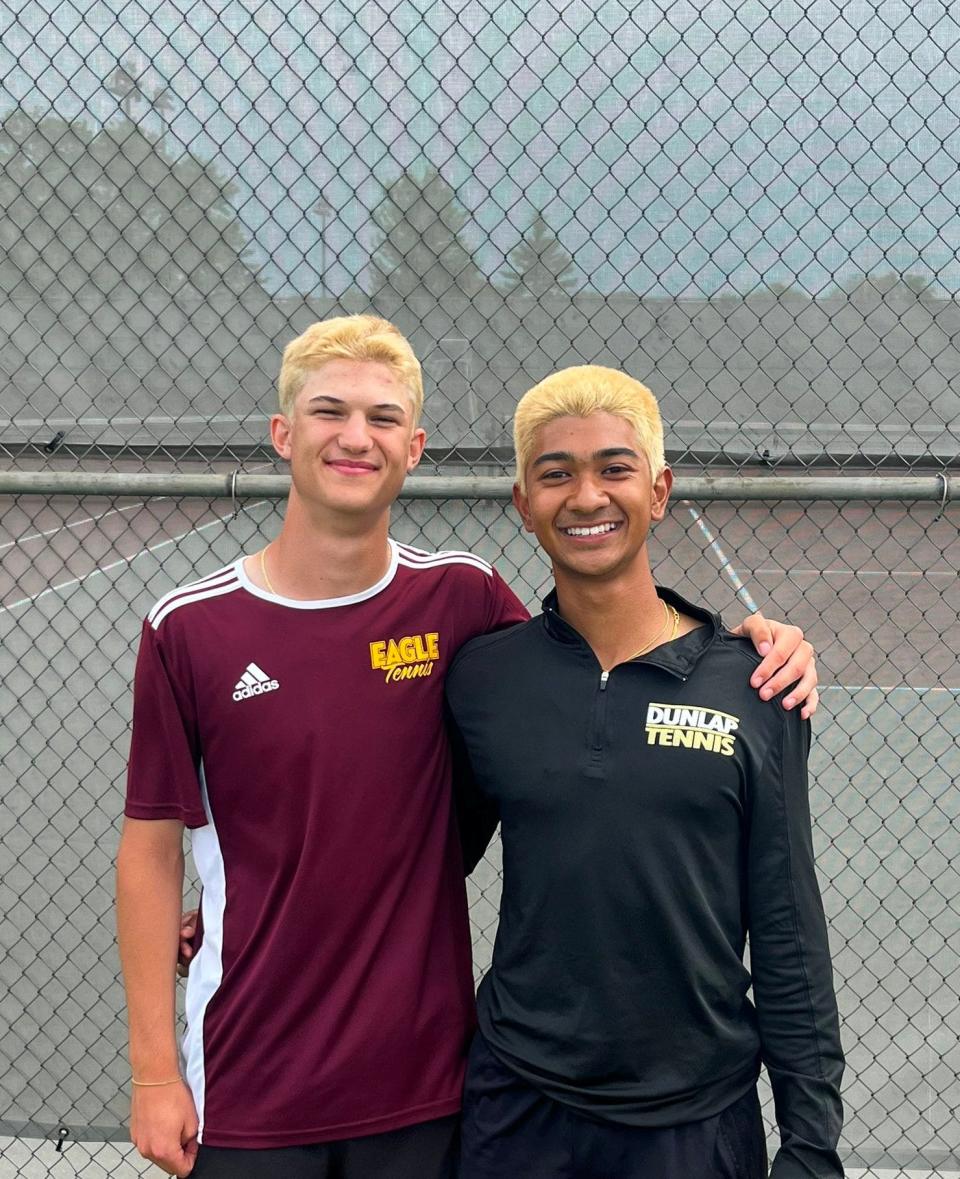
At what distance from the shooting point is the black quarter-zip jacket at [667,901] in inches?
56.6

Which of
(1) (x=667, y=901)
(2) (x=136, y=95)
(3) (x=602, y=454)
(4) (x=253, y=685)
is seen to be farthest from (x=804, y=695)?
(2) (x=136, y=95)

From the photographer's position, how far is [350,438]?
1594 millimetres

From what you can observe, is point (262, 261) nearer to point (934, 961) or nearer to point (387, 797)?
point (387, 797)

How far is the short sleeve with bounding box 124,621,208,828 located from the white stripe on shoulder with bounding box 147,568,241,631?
37 mm

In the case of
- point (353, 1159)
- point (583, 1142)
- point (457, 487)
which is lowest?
point (353, 1159)

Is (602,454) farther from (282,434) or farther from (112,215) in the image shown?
(112,215)

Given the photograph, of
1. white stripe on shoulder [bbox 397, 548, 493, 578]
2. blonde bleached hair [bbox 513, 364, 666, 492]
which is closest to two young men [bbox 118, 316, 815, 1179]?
white stripe on shoulder [bbox 397, 548, 493, 578]

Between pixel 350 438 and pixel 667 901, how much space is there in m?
0.86

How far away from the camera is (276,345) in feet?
11.2

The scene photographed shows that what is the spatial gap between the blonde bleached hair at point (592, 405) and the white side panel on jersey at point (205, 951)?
0.80m

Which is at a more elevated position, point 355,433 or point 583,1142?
point 355,433

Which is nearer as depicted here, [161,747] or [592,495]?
[592,495]

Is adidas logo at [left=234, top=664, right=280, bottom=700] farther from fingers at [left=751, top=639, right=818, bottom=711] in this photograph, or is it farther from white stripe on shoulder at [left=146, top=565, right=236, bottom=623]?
fingers at [left=751, top=639, right=818, bottom=711]

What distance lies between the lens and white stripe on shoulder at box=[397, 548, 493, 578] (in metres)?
1.78
